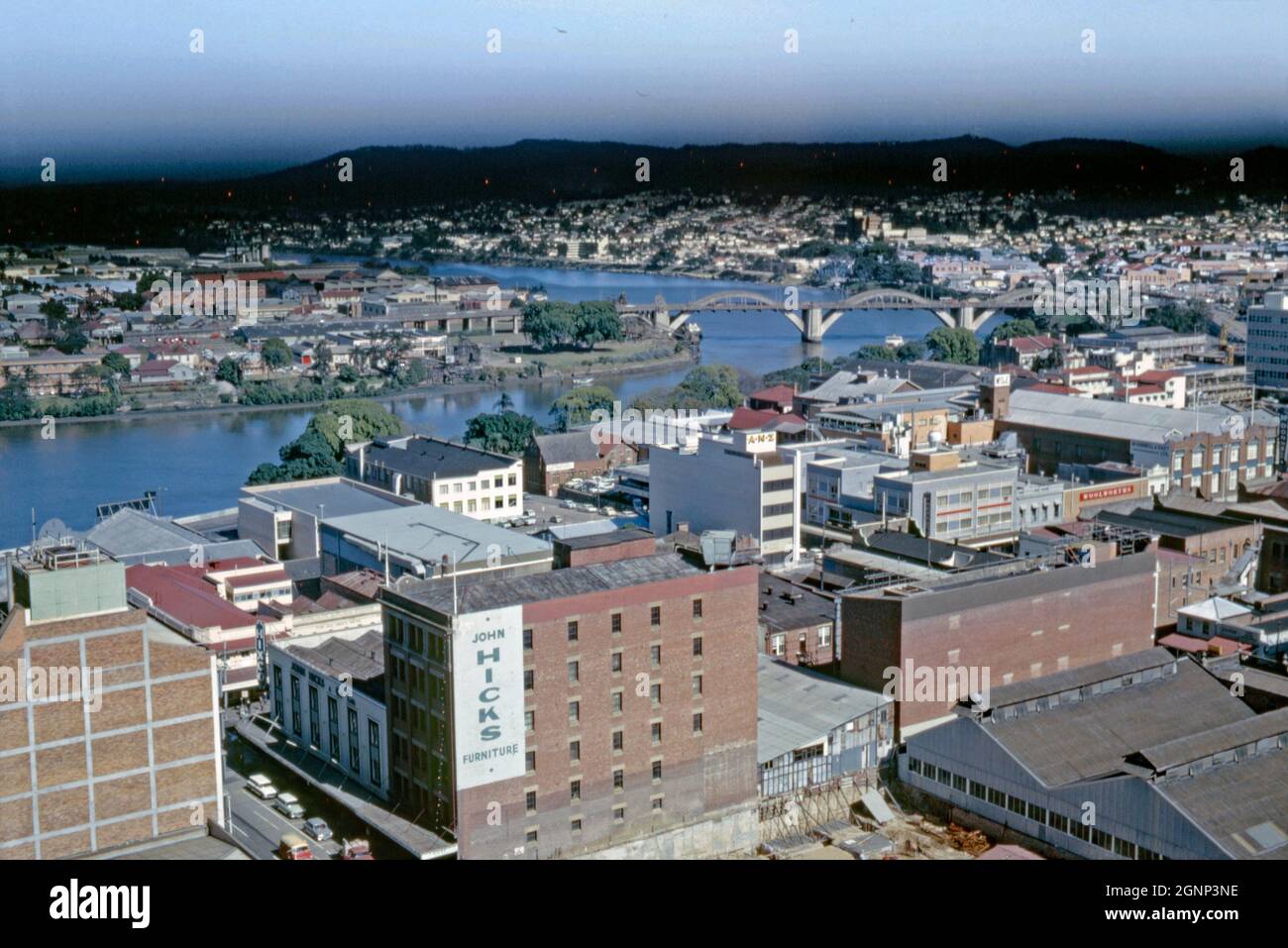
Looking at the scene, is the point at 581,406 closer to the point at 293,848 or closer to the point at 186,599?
the point at 186,599

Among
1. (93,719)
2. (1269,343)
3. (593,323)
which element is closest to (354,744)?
(93,719)

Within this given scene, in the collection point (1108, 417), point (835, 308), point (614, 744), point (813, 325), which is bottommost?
point (614, 744)

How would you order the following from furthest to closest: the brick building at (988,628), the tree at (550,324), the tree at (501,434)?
the tree at (550,324), the tree at (501,434), the brick building at (988,628)

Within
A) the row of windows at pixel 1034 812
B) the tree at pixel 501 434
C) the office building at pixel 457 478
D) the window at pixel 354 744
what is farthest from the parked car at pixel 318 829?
the tree at pixel 501 434

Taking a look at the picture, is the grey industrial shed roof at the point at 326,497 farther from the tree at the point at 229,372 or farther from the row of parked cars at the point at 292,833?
the tree at the point at 229,372

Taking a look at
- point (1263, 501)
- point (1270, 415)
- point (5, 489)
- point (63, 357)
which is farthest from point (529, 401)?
point (1263, 501)
